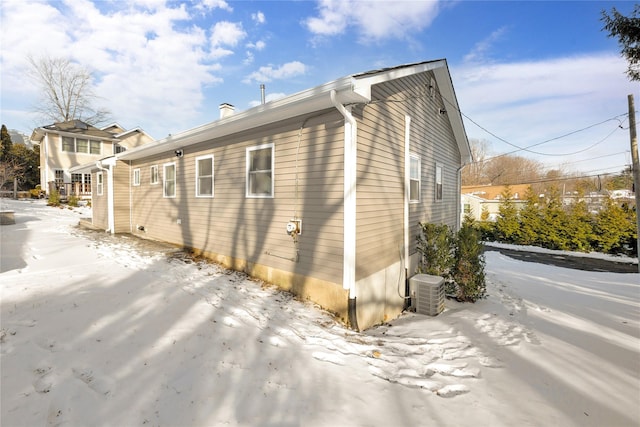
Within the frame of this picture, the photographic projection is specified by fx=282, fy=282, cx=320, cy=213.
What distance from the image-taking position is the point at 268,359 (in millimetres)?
2994

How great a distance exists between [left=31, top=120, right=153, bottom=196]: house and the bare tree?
5295mm

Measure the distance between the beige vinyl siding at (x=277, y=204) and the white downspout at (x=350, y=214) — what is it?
11cm

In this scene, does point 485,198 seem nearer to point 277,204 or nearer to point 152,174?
point 277,204

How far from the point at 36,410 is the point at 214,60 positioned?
12551 mm

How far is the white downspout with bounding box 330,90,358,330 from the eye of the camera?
450 centimetres

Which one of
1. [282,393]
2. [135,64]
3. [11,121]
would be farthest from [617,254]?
[11,121]

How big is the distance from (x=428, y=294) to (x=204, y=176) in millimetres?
6099

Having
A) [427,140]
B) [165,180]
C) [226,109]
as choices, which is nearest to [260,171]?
[226,109]

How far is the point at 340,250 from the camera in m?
4.63

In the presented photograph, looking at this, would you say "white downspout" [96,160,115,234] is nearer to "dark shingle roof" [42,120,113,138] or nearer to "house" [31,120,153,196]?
"house" [31,120,153,196]

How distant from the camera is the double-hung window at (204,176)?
7.21 metres

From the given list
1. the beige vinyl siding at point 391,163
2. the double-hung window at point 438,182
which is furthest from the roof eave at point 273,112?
the double-hung window at point 438,182

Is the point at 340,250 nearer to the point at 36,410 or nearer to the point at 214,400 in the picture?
the point at 214,400

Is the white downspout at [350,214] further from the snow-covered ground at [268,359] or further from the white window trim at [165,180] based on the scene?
the white window trim at [165,180]
